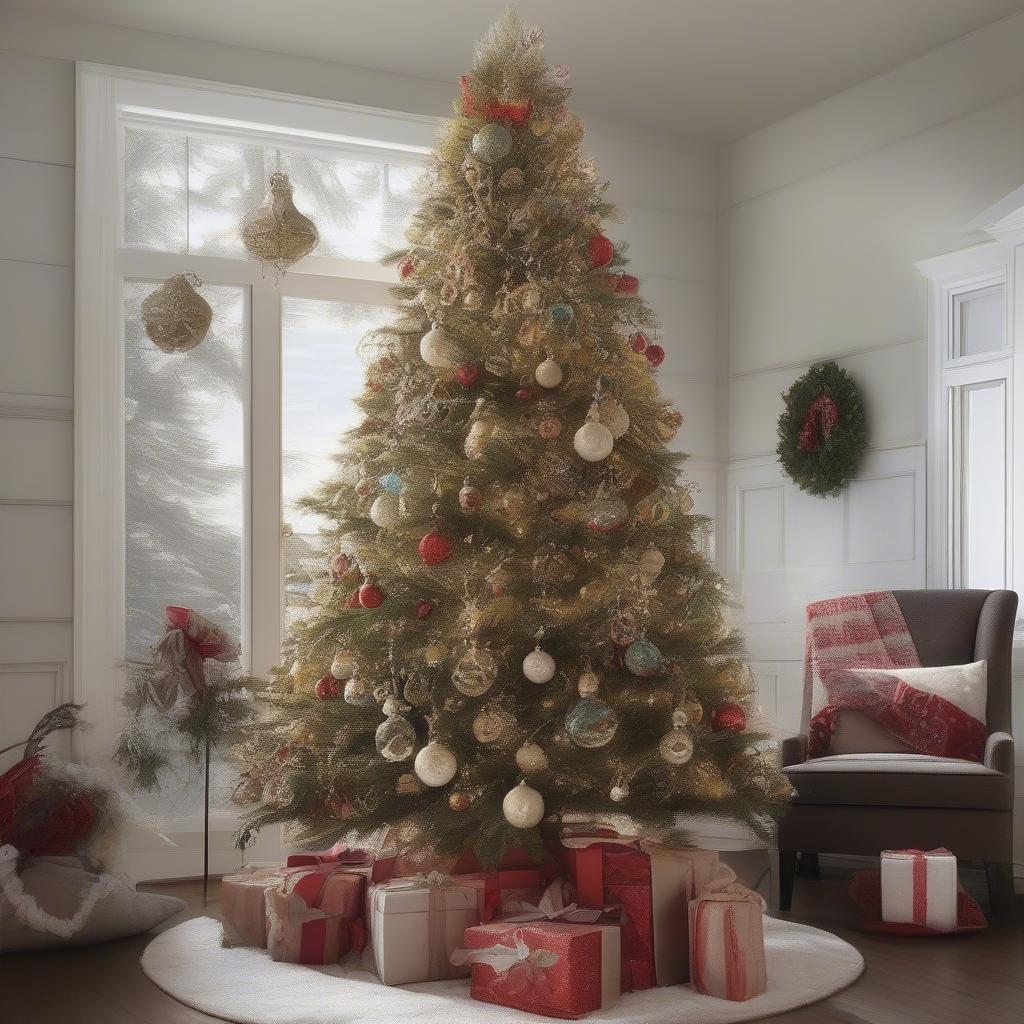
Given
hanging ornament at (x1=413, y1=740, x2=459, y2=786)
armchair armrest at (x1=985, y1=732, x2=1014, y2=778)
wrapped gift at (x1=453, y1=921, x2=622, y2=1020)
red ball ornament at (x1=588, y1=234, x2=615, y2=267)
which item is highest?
red ball ornament at (x1=588, y1=234, x2=615, y2=267)

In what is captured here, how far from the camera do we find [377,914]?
113 inches

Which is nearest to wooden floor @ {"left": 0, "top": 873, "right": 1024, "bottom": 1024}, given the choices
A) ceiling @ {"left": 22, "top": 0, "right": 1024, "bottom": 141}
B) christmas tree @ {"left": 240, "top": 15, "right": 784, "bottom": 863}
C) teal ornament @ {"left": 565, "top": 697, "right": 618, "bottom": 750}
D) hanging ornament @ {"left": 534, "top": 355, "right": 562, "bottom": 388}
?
christmas tree @ {"left": 240, "top": 15, "right": 784, "bottom": 863}

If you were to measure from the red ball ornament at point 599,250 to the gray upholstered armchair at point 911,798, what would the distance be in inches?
63.6

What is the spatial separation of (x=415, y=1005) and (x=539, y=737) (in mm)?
654

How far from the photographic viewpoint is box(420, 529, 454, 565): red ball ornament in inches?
115

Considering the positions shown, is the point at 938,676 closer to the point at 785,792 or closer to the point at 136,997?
the point at 785,792

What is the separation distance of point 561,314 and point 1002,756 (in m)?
1.82

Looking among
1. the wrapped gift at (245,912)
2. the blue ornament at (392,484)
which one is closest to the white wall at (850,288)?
the blue ornament at (392,484)

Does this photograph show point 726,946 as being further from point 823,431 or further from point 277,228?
point 277,228

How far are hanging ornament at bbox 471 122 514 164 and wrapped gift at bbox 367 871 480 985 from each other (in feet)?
5.72

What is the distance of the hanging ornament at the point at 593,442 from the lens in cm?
293

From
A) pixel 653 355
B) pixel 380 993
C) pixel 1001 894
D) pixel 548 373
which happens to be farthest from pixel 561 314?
pixel 1001 894

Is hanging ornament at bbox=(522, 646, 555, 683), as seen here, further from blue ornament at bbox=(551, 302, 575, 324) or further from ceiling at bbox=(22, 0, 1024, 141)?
ceiling at bbox=(22, 0, 1024, 141)

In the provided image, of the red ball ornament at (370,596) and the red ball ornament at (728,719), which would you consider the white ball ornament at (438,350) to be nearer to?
the red ball ornament at (370,596)
